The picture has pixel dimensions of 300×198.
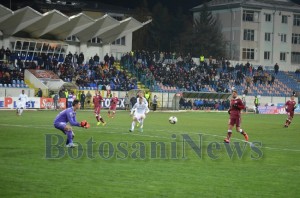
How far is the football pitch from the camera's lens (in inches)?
497

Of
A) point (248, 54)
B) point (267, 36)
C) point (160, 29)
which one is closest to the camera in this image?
point (248, 54)

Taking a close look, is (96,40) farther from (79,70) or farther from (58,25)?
(79,70)

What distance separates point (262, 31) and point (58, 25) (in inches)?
1447

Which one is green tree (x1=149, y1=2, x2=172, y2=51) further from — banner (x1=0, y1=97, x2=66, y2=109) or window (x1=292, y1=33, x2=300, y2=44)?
banner (x1=0, y1=97, x2=66, y2=109)

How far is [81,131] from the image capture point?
89.4 ft

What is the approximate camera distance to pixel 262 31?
282ft

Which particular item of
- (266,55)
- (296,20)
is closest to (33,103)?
(266,55)

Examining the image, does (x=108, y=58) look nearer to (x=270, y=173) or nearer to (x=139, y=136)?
(x=139, y=136)

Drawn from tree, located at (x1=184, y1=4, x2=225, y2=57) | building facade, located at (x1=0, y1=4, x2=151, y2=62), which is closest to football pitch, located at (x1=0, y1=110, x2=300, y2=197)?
building facade, located at (x1=0, y1=4, x2=151, y2=62)

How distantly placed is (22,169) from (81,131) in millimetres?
12456

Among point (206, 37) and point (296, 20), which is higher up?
point (296, 20)

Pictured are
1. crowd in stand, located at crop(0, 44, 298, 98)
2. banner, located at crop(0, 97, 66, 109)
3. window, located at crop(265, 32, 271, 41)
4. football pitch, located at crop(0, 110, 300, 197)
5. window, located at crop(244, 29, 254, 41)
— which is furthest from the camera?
window, located at crop(265, 32, 271, 41)

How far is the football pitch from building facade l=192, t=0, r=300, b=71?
61426 mm

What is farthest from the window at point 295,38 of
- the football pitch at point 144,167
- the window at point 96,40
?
the football pitch at point 144,167
